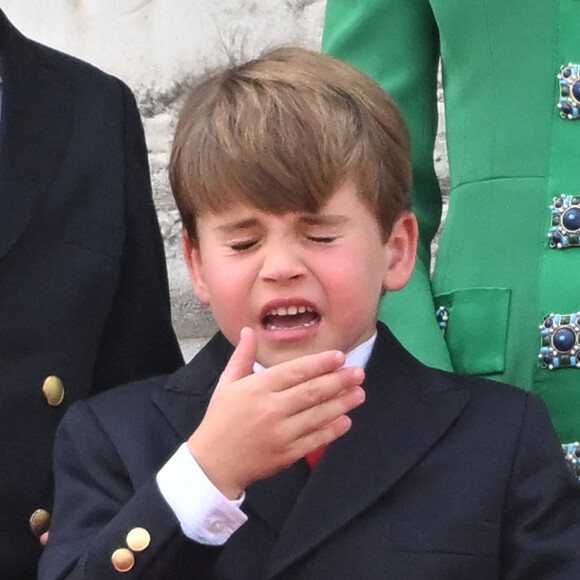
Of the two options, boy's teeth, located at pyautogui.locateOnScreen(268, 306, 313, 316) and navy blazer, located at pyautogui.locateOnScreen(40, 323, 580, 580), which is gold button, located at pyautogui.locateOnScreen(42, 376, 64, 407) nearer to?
navy blazer, located at pyautogui.locateOnScreen(40, 323, 580, 580)

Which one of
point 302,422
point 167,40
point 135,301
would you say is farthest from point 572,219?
point 167,40

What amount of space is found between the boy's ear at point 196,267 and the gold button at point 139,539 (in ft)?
0.72

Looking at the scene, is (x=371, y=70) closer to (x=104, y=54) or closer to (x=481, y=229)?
(x=481, y=229)

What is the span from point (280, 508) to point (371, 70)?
1.48 feet

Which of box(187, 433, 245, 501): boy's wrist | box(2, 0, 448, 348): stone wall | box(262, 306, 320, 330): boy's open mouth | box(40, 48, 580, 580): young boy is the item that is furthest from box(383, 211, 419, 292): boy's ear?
box(2, 0, 448, 348): stone wall

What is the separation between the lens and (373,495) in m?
1.17

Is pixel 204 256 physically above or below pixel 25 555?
above

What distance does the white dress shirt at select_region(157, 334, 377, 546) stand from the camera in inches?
42.5

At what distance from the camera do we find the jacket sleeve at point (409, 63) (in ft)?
4.52

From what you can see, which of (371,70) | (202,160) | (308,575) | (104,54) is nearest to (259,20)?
(104,54)

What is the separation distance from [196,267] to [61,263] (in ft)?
0.62

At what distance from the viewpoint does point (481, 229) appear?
1303 mm

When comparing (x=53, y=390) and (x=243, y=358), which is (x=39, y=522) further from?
(x=243, y=358)

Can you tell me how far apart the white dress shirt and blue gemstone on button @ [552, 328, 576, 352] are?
321mm
